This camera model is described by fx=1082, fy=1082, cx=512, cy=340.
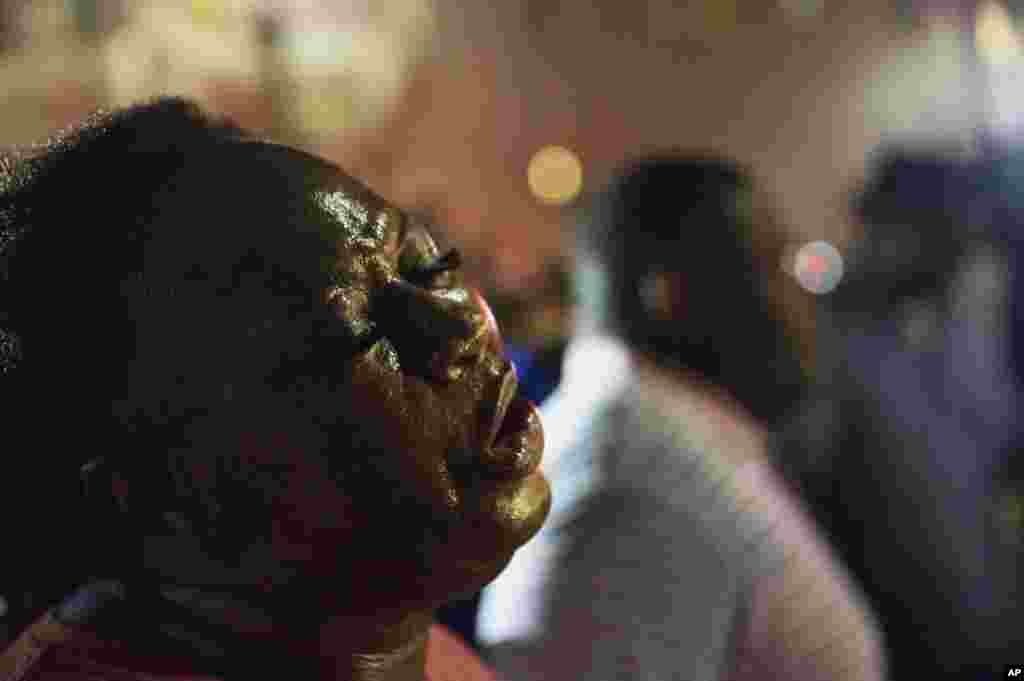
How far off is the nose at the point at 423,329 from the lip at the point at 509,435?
39 mm

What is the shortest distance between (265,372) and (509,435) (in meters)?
0.17

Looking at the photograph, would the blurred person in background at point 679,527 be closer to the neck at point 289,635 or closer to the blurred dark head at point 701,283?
the blurred dark head at point 701,283

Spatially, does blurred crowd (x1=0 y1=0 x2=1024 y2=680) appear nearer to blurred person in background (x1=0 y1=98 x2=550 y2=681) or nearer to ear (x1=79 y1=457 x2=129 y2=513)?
blurred person in background (x1=0 y1=98 x2=550 y2=681)

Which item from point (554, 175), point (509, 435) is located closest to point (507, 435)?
point (509, 435)

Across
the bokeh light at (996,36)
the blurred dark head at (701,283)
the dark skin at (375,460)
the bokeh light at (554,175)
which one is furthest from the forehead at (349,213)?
the bokeh light at (554,175)

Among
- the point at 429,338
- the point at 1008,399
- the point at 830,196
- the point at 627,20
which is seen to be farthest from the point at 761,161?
the point at 429,338

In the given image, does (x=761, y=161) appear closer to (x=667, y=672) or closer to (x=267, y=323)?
(x=667, y=672)

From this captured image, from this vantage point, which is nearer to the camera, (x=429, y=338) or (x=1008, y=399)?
(x=429, y=338)

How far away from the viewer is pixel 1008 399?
2236 millimetres

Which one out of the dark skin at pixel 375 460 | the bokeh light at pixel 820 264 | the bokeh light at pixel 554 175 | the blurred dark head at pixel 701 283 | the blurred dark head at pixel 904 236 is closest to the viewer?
the dark skin at pixel 375 460

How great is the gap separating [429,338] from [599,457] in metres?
0.51

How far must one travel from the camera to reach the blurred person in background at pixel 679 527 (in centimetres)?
105

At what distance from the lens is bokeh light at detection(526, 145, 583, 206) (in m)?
3.06

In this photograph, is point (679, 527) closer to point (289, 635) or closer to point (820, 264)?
point (289, 635)
